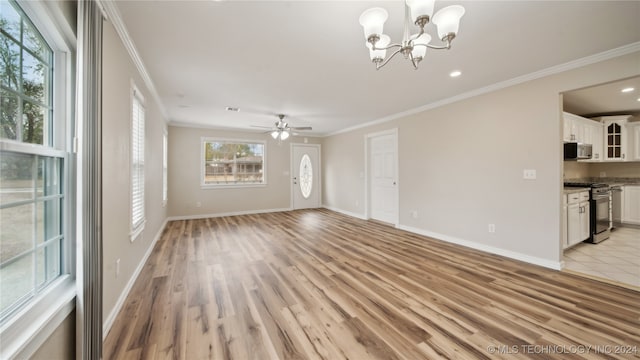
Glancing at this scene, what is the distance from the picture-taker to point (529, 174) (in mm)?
3070

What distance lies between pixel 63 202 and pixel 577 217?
577 cm

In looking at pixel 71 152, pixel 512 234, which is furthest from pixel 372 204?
pixel 71 152

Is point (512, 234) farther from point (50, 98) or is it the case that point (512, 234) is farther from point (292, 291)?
point (50, 98)

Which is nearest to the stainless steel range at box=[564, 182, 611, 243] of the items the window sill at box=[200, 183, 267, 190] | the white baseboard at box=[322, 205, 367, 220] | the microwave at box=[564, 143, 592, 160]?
the microwave at box=[564, 143, 592, 160]

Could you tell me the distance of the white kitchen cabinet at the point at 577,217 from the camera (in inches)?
130

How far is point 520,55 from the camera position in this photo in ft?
8.20

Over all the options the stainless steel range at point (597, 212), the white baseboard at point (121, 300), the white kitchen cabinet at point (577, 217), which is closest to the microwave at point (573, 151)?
the stainless steel range at point (597, 212)

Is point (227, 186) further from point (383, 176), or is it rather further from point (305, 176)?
point (383, 176)

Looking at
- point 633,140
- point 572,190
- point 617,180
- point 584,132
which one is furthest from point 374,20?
point 617,180

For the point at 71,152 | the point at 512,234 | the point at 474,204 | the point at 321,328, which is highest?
the point at 71,152

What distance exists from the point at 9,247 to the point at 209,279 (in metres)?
1.78

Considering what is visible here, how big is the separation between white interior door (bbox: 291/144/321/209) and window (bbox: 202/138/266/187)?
3.30ft

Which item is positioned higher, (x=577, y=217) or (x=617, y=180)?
(x=617, y=180)

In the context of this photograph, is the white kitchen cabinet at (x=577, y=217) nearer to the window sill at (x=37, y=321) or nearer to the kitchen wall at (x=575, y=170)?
the kitchen wall at (x=575, y=170)
